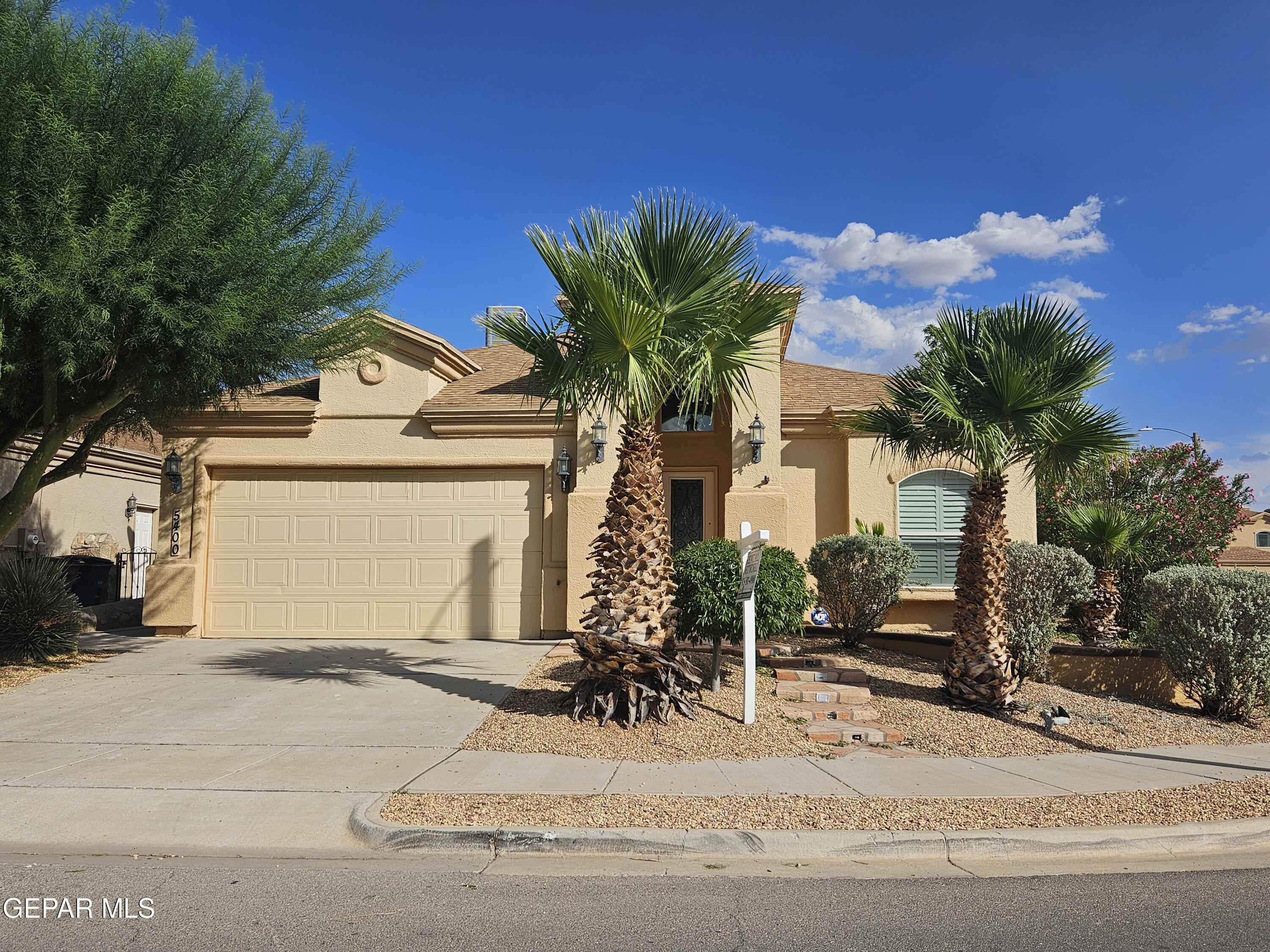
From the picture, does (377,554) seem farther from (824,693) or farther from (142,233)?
(824,693)

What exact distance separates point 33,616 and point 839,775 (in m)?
10.7

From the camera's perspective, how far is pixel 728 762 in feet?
24.2

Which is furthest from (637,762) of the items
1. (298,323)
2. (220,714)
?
(298,323)

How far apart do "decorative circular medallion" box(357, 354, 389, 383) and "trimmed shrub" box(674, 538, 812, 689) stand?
716cm

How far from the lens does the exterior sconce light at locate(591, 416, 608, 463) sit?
13.9 metres

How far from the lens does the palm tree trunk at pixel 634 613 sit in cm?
813

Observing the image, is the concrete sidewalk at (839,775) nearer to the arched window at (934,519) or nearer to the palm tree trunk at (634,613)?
the palm tree trunk at (634,613)

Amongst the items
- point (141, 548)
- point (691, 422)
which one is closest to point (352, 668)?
point (691, 422)

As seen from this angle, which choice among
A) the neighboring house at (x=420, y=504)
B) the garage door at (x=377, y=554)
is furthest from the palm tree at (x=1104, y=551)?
the garage door at (x=377, y=554)

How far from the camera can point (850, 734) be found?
848 centimetres

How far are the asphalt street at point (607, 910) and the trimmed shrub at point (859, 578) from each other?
22.7 feet

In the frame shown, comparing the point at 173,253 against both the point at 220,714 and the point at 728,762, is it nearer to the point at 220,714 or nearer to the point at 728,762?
the point at 220,714

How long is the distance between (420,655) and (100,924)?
8.12 m

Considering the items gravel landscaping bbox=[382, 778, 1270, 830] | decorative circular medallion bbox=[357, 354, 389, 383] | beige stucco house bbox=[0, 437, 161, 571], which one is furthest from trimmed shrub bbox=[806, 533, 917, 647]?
beige stucco house bbox=[0, 437, 161, 571]
